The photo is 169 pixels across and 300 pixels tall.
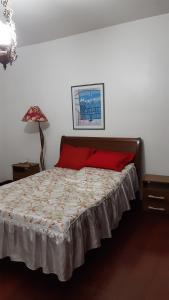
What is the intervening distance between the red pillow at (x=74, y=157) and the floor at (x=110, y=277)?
3.99 ft

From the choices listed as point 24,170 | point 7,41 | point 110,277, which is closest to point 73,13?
point 7,41

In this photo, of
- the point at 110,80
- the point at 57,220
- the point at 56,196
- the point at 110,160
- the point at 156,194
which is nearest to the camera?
the point at 57,220

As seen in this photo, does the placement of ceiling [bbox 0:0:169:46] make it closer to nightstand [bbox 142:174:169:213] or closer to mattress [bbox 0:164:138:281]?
mattress [bbox 0:164:138:281]

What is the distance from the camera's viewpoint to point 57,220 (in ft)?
5.92

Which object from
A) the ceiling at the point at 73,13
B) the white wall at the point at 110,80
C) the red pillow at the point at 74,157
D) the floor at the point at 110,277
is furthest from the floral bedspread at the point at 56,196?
the ceiling at the point at 73,13

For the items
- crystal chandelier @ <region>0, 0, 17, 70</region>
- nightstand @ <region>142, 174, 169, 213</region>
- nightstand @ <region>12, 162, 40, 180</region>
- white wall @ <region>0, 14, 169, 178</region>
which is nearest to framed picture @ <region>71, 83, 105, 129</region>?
white wall @ <region>0, 14, 169, 178</region>

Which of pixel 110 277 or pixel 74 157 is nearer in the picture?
pixel 110 277

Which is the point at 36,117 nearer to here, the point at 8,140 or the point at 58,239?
the point at 8,140

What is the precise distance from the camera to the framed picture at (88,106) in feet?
12.0

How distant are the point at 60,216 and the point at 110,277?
0.71 meters

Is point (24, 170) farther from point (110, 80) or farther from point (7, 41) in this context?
point (7, 41)

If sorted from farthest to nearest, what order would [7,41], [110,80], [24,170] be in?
[24,170], [110,80], [7,41]

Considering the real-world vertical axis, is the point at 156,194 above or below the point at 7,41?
below

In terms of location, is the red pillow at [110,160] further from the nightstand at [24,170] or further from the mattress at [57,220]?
the nightstand at [24,170]
